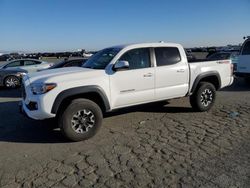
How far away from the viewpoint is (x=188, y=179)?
3.88 m

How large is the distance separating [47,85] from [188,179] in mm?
3011

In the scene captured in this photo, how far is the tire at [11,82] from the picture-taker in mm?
14074

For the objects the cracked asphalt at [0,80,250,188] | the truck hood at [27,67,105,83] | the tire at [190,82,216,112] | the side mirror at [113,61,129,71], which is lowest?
the cracked asphalt at [0,80,250,188]

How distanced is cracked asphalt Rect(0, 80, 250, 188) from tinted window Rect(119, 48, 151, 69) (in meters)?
1.37

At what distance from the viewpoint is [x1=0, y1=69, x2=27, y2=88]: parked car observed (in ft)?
46.1

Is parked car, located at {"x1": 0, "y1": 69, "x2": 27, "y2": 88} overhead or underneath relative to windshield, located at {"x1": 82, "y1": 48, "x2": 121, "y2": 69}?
underneath

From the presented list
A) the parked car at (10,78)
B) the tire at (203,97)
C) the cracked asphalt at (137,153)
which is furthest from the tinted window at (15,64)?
the tire at (203,97)

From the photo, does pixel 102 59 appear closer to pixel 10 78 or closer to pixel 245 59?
pixel 245 59

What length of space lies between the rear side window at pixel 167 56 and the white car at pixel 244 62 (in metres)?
6.40

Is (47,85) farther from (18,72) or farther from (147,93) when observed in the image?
(18,72)

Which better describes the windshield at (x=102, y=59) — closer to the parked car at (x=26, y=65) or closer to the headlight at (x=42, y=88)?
the headlight at (x=42, y=88)

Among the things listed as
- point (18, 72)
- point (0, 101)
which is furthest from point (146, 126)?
point (18, 72)

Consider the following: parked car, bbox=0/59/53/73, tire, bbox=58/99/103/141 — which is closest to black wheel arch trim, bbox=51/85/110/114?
tire, bbox=58/99/103/141

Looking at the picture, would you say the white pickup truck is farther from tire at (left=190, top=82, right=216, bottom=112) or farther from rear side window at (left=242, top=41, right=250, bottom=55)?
rear side window at (left=242, top=41, right=250, bottom=55)
